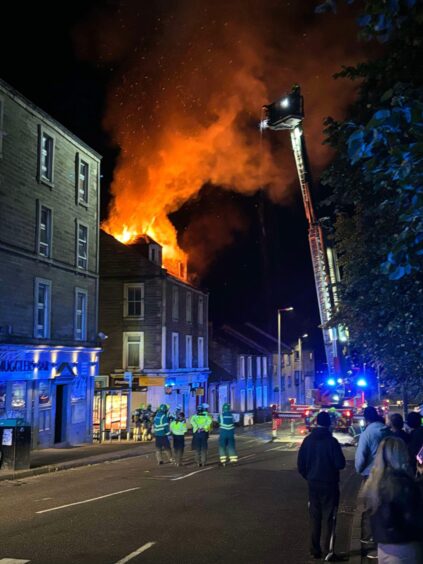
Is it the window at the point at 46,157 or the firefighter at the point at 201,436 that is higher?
the window at the point at 46,157

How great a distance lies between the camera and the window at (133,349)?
36625 mm

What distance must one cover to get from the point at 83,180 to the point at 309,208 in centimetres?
1093

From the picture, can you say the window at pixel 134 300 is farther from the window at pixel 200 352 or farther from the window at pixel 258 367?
the window at pixel 258 367

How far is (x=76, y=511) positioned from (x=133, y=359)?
87.5ft

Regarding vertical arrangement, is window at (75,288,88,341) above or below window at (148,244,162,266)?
below

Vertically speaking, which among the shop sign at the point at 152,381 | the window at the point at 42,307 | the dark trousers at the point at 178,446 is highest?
the window at the point at 42,307

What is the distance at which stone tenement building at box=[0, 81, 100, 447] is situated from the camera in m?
21.9

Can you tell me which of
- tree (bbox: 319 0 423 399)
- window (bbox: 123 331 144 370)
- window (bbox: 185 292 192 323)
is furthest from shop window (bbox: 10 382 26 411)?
window (bbox: 185 292 192 323)

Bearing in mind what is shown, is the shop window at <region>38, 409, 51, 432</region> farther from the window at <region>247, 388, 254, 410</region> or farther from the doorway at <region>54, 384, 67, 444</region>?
the window at <region>247, 388, 254, 410</region>

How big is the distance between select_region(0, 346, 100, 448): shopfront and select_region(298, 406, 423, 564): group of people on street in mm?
15378

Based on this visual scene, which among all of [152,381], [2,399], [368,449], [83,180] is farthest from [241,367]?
[368,449]

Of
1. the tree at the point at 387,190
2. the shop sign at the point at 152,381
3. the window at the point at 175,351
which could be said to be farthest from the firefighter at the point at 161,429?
the window at the point at 175,351

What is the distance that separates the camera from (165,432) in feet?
57.7

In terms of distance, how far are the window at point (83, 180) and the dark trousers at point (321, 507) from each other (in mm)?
21836
